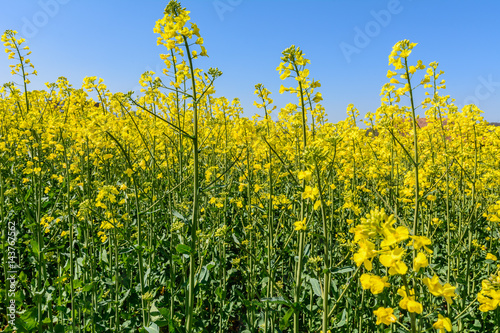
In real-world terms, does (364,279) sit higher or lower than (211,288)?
higher

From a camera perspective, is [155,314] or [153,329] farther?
[155,314]

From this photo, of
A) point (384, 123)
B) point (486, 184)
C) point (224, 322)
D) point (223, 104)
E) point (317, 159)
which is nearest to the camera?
point (317, 159)

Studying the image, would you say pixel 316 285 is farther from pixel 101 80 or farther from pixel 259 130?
pixel 101 80

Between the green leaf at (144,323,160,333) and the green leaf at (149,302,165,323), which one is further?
the green leaf at (149,302,165,323)

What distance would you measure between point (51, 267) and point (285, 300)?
11.1ft

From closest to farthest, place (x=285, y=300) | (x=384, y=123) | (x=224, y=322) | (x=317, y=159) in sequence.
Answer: (x=317, y=159), (x=285, y=300), (x=384, y=123), (x=224, y=322)

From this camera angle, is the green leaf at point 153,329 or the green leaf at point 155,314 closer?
the green leaf at point 153,329

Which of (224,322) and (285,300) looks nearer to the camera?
(285,300)

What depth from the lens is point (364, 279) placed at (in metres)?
1.10

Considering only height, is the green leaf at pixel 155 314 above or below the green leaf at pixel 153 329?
below

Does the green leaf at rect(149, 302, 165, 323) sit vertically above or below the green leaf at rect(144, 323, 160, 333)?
below

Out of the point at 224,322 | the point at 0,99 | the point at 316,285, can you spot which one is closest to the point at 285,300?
the point at 316,285

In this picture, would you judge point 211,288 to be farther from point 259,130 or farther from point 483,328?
point 483,328

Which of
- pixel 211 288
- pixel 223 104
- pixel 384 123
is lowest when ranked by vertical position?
pixel 211 288
